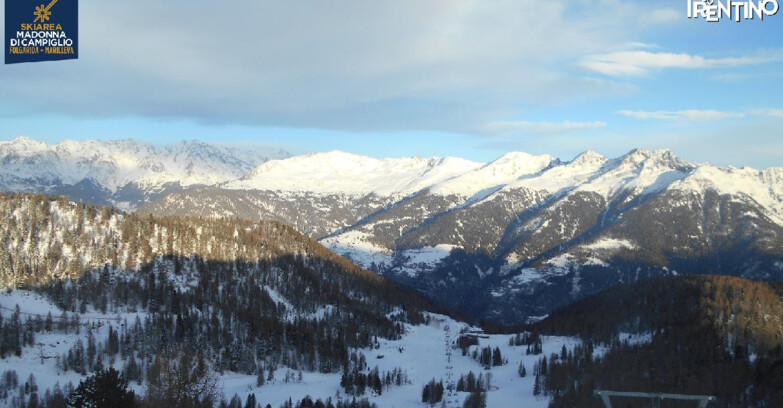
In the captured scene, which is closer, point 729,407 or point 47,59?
point 47,59

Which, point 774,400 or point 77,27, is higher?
point 77,27

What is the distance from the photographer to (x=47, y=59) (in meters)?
122

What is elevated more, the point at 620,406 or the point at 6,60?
the point at 6,60

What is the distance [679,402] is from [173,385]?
15190 cm

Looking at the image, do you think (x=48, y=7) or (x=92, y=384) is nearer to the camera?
(x=92, y=384)

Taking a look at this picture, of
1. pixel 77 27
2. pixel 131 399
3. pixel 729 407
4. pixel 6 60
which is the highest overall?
pixel 77 27

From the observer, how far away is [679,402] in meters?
192

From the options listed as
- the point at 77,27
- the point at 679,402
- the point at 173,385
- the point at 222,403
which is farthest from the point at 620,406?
the point at 77,27

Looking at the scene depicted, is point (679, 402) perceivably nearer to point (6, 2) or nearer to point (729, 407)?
point (729, 407)

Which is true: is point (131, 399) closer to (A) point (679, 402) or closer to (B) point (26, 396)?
(B) point (26, 396)

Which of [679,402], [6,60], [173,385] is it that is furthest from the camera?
[679,402]

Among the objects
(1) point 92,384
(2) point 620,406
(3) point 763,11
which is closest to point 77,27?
(1) point 92,384

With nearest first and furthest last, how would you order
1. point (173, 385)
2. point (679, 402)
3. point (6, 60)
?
point (173, 385)
point (6, 60)
point (679, 402)

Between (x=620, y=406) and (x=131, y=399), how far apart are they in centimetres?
14433
